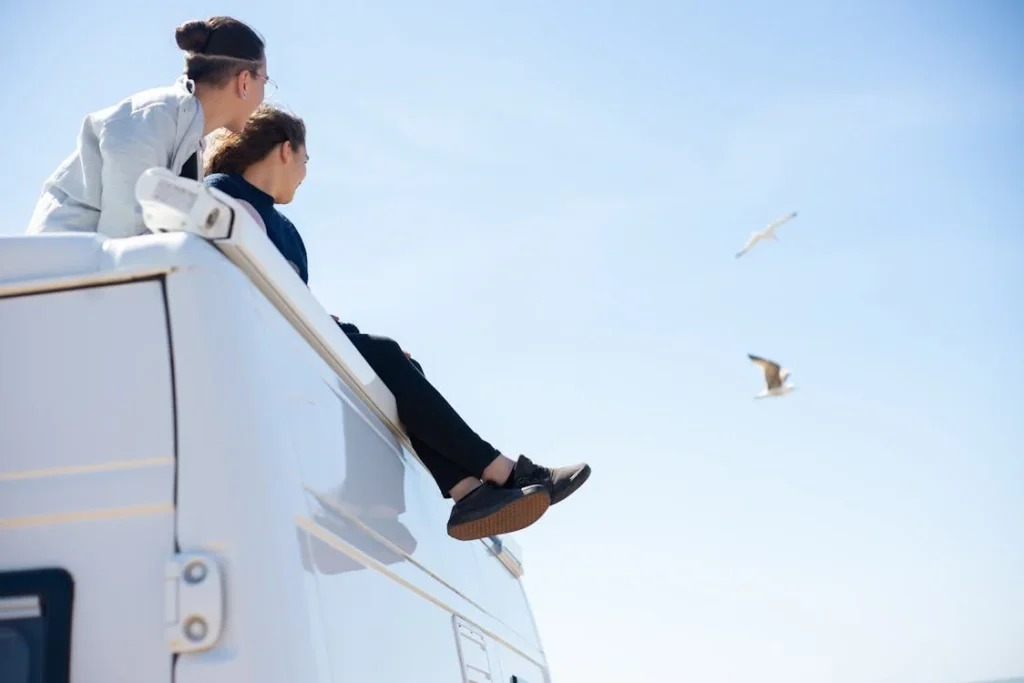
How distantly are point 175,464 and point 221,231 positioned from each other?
1.10 feet

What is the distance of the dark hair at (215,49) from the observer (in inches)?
96.3

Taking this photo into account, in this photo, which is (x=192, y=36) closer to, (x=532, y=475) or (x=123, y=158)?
(x=123, y=158)

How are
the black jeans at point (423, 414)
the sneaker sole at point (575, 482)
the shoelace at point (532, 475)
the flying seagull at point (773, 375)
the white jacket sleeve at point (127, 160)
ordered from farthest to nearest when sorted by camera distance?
the flying seagull at point (773, 375)
the sneaker sole at point (575, 482)
the shoelace at point (532, 475)
the black jeans at point (423, 414)
the white jacket sleeve at point (127, 160)

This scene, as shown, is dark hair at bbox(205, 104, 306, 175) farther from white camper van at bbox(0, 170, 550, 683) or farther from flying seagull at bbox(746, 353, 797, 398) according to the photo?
flying seagull at bbox(746, 353, 797, 398)

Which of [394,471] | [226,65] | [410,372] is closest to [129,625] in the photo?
[394,471]

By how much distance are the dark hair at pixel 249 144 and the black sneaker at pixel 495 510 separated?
47.3 inches

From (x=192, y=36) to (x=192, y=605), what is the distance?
174 centimetres

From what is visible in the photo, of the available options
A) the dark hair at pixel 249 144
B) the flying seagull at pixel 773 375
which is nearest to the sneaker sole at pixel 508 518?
the dark hair at pixel 249 144

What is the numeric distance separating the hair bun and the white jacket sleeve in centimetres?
44

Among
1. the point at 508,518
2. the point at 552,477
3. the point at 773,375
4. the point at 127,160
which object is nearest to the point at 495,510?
the point at 508,518

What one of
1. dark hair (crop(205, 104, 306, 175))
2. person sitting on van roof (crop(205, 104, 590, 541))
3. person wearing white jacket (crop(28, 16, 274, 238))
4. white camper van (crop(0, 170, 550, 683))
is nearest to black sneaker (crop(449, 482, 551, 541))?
person sitting on van roof (crop(205, 104, 590, 541))

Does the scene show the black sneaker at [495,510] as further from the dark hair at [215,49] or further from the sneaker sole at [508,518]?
the dark hair at [215,49]

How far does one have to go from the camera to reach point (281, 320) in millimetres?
1562

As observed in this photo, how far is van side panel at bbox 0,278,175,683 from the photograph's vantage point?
3.78 feet
